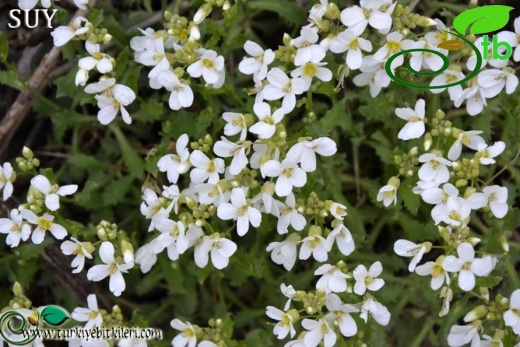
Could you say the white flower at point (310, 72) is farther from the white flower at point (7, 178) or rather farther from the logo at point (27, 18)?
the logo at point (27, 18)

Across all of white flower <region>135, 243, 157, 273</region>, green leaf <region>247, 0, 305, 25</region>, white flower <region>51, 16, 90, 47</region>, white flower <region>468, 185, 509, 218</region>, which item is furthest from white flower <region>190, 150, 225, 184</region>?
white flower <region>468, 185, 509, 218</region>

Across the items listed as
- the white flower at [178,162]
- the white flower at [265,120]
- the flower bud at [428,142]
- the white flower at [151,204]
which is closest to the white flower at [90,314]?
the white flower at [151,204]

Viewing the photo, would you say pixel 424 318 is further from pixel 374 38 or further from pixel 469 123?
pixel 374 38

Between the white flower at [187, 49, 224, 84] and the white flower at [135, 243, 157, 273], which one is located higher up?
the white flower at [187, 49, 224, 84]

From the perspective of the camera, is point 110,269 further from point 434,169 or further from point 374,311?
point 434,169

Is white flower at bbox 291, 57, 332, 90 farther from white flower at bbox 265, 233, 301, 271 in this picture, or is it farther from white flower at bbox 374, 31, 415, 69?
white flower at bbox 265, 233, 301, 271
